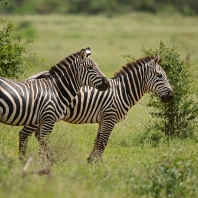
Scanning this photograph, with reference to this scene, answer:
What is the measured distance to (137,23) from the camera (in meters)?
49.2

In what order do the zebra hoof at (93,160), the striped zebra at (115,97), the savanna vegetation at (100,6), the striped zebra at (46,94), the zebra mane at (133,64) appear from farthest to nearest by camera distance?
the savanna vegetation at (100,6) < the zebra mane at (133,64) < the striped zebra at (115,97) < the zebra hoof at (93,160) < the striped zebra at (46,94)

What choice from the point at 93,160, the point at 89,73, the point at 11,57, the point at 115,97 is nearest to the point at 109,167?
the point at 93,160

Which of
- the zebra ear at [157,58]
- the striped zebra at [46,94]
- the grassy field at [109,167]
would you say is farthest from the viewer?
the zebra ear at [157,58]

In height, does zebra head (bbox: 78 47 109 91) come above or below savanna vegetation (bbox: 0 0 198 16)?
below

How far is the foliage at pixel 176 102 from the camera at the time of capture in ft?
41.2

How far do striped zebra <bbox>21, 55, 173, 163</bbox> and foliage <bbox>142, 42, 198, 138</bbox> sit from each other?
5.03 feet

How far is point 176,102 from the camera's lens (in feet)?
41.5

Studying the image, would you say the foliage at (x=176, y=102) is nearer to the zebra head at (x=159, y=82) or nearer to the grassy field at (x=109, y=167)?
the grassy field at (x=109, y=167)

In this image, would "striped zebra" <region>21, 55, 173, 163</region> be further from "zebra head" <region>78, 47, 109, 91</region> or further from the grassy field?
"zebra head" <region>78, 47, 109, 91</region>

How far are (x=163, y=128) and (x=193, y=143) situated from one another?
3.41 ft

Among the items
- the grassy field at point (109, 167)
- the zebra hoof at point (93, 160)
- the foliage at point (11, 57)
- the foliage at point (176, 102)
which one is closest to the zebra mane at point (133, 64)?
the grassy field at point (109, 167)

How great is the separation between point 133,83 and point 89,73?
3.94 ft

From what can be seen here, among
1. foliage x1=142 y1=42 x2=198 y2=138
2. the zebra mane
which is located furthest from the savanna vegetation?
the zebra mane

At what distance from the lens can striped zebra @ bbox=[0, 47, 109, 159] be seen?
9.41 metres
